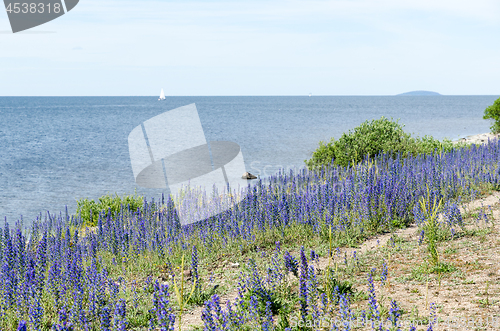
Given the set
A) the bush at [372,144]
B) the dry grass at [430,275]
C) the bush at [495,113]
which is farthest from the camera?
the bush at [495,113]

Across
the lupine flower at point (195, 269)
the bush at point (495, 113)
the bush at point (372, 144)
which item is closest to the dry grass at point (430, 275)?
the lupine flower at point (195, 269)

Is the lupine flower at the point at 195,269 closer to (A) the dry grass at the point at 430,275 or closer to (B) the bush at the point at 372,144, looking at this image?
(A) the dry grass at the point at 430,275

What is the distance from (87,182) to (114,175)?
2054mm

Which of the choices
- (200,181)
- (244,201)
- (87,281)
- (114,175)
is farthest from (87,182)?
(87,281)

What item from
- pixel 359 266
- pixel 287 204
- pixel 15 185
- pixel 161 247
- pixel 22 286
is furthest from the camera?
pixel 15 185

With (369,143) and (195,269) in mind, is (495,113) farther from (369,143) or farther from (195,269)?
(195,269)

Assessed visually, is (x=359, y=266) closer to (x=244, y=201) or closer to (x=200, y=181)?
(x=244, y=201)

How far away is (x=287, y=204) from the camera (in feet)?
23.8

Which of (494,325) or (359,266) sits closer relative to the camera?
(494,325)

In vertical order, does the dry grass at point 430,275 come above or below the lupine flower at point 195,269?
below

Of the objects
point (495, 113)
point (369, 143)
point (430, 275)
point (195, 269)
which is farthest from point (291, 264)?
point (495, 113)

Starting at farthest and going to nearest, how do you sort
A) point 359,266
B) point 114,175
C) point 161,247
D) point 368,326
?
point 114,175, point 161,247, point 359,266, point 368,326

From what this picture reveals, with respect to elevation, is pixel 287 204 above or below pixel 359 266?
above

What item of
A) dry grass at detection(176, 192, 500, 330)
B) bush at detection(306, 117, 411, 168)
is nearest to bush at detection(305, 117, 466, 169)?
bush at detection(306, 117, 411, 168)
